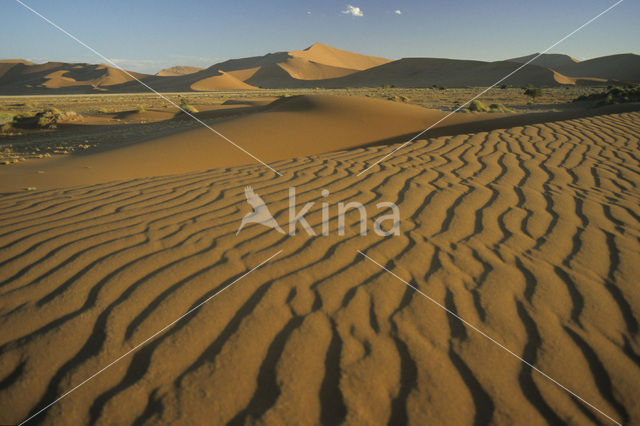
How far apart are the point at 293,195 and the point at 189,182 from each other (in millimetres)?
1445

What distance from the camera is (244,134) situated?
889 cm

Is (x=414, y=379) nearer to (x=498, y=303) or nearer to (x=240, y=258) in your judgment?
(x=498, y=303)

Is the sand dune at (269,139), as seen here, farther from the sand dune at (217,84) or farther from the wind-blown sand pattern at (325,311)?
the sand dune at (217,84)

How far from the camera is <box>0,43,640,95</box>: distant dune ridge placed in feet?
174

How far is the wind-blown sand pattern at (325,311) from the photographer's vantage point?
1467 millimetres

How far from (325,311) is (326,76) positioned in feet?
255

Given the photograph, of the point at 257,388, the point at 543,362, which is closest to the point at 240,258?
the point at 257,388

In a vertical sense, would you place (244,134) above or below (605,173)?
below

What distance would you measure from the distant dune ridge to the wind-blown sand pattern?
49415mm

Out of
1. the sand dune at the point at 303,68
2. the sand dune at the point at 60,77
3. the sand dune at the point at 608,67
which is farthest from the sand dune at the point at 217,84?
the sand dune at the point at 608,67

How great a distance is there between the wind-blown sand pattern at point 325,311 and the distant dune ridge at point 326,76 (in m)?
49.4

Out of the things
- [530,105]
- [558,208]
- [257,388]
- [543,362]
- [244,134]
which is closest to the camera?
[257,388]

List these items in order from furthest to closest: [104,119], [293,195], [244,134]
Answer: [104,119], [244,134], [293,195]

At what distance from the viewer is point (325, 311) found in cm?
195
